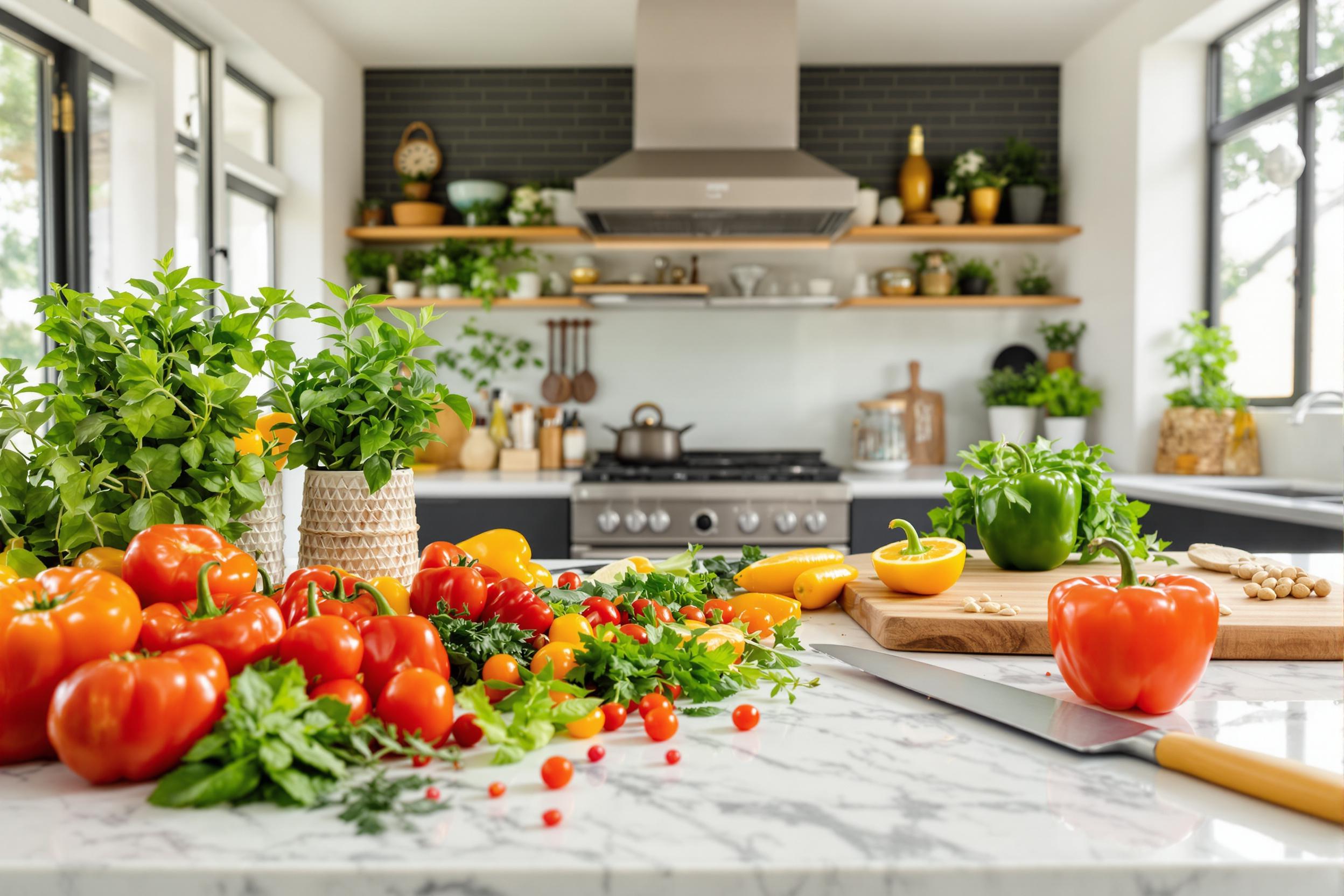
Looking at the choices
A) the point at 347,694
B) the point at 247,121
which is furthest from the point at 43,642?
the point at 247,121

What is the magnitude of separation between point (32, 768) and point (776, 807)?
62cm

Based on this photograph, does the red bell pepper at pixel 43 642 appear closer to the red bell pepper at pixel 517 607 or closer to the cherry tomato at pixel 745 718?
the red bell pepper at pixel 517 607

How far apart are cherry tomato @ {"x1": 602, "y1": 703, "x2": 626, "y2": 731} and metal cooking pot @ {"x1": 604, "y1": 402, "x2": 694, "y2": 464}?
10.2ft

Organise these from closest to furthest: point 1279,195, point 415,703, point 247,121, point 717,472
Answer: point 415,703 → point 1279,195 → point 717,472 → point 247,121

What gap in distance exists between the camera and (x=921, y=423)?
14.8 feet

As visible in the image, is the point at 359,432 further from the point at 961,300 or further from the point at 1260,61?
the point at 1260,61

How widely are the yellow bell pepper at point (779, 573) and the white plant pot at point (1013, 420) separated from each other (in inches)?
120

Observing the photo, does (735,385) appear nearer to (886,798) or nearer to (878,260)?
(878,260)

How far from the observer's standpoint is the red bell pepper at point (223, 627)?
801mm

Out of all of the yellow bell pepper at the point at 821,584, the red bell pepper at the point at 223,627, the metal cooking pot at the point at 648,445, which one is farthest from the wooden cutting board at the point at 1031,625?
the metal cooking pot at the point at 648,445

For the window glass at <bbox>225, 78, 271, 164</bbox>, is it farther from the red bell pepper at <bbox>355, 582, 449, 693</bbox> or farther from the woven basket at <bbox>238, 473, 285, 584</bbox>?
the red bell pepper at <bbox>355, 582, 449, 693</bbox>

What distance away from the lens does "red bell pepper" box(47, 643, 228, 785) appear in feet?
2.33

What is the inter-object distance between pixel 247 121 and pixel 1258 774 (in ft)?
13.6

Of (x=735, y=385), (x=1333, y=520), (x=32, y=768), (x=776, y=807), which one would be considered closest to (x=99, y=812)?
(x=32, y=768)
